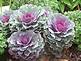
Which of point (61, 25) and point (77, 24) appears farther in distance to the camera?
point (77, 24)

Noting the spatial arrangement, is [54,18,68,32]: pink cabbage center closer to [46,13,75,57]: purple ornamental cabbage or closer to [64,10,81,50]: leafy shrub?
[46,13,75,57]: purple ornamental cabbage

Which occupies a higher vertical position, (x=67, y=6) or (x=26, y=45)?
(x=67, y=6)

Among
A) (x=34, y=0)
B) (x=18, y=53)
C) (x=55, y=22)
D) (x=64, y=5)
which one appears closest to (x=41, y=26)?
(x=55, y=22)

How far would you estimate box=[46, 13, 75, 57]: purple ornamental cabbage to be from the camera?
8.01 feet

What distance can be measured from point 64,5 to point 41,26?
3.37 feet

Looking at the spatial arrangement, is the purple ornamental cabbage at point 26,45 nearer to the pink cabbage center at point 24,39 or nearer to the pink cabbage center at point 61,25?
the pink cabbage center at point 24,39

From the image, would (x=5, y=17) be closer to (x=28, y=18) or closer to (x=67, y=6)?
(x=28, y=18)

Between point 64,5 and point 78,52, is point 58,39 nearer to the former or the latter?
point 78,52

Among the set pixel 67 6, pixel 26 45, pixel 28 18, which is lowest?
pixel 26 45

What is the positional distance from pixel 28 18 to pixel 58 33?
0.99ft

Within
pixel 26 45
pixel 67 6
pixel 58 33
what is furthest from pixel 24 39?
pixel 67 6

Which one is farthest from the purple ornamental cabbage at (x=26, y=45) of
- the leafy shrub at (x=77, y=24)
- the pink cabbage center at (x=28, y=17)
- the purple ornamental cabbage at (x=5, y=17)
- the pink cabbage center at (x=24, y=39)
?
the leafy shrub at (x=77, y=24)

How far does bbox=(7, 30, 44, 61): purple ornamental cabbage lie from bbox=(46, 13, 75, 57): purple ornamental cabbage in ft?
0.31

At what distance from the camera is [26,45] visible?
7.86ft
